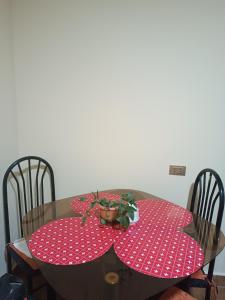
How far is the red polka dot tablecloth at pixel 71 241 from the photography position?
113cm

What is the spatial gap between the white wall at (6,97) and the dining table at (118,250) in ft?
1.92

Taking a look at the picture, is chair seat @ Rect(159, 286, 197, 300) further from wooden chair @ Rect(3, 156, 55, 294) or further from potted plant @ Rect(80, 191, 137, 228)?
wooden chair @ Rect(3, 156, 55, 294)

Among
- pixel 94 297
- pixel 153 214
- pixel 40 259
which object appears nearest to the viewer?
pixel 94 297

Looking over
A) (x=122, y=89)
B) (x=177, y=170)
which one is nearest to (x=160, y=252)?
(x=177, y=170)

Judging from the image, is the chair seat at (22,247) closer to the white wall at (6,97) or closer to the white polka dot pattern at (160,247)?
the white wall at (6,97)

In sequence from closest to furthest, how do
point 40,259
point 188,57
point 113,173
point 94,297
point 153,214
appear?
point 94,297, point 40,259, point 153,214, point 188,57, point 113,173

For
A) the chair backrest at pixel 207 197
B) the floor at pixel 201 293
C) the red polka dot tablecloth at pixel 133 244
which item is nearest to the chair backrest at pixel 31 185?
the floor at pixel 201 293

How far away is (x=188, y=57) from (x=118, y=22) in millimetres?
579

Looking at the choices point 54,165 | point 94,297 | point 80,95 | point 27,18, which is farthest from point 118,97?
point 94,297

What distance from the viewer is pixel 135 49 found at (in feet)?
6.19

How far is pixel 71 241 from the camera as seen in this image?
125cm

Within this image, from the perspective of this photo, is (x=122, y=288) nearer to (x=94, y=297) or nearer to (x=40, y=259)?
(x=94, y=297)

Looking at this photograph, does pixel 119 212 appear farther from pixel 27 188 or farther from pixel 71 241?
pixel 27 188

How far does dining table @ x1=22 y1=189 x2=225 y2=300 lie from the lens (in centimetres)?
98
